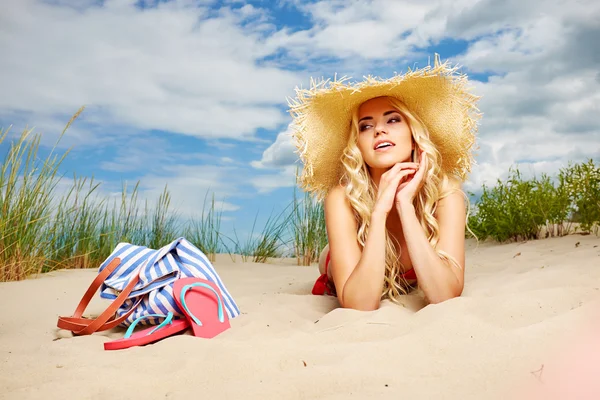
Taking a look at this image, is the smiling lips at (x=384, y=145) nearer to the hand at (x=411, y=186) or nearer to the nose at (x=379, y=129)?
the nose at (x=379, y=129)

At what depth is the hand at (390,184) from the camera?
3095mm

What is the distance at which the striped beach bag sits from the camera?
9.83ft

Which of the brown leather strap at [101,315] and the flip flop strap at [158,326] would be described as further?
the brown leather strap at [101,315]

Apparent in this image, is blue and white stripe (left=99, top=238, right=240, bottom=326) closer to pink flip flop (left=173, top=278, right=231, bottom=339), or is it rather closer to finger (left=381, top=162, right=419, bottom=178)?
pink flip flop (left=173, top=278, right=231, bottom=339)

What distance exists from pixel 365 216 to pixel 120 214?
390cm

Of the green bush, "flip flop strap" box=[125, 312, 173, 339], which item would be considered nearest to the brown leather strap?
"flip flop strap" box=[125, 312, 173, 339]

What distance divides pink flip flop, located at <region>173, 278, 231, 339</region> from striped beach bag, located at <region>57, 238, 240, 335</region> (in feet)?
0.27

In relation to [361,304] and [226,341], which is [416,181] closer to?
[361,304]

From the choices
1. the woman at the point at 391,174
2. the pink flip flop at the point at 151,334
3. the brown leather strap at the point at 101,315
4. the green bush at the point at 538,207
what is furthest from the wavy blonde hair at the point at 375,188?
the green bush at the point at 538,207

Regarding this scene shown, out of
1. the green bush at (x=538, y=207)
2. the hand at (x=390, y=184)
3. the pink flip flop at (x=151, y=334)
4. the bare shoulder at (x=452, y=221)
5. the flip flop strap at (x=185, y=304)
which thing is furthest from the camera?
the green bush at (x=538, y=207)

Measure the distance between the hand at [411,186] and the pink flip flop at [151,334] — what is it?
136cm

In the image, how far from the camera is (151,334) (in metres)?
2.79

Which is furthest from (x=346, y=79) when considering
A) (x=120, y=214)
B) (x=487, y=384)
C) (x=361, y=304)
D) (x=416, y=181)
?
(x=120, y=214)

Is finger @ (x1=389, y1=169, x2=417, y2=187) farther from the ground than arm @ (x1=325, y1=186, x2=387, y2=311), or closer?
farther from the ground
